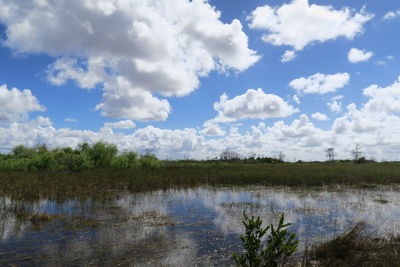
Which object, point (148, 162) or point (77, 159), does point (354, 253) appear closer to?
point (77, 159)

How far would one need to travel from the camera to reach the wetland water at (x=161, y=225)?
620 centimetres

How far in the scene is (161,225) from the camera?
8.79 meters

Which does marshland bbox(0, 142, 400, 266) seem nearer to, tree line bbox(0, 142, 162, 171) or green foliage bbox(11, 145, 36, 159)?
tree line bbox(0, 142, 162, 171)

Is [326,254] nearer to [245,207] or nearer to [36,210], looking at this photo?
[245,207]

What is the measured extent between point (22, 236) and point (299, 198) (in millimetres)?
12642

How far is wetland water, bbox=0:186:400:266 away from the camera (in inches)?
244

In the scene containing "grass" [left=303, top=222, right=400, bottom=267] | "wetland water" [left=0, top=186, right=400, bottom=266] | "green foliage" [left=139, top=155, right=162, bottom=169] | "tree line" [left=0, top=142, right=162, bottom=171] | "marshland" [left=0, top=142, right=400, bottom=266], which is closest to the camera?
"grass" [left=303, top=222, right=400, bottom=267]

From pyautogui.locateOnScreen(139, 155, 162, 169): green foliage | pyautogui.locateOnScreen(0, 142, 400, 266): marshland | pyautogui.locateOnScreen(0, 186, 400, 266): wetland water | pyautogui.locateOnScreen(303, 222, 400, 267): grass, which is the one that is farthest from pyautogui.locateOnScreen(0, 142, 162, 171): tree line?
pyautogui.locateOnScreen(303, 222, 400, 267): grass

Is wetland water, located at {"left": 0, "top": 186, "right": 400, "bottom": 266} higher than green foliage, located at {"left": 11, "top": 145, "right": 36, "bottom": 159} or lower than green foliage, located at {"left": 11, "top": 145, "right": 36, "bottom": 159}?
lower

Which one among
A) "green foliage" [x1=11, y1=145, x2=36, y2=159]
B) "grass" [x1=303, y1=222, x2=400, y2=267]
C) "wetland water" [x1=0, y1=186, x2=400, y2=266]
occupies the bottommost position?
"wetland water" [x1=0, y1=186, x2=400, y2=266]

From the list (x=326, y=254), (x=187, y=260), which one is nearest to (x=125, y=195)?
(x=187, y=260)

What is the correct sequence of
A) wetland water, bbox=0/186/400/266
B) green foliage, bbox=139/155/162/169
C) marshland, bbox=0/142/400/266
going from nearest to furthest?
1. marshland, bbox=0/142/400/266
2. wetland water, bbox=0/186/400/266
3. green foliage, bbox=139/155/162/169

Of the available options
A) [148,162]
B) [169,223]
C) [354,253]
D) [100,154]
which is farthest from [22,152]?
[354,253]

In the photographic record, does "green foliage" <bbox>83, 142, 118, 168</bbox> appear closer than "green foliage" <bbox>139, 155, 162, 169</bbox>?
Yes
